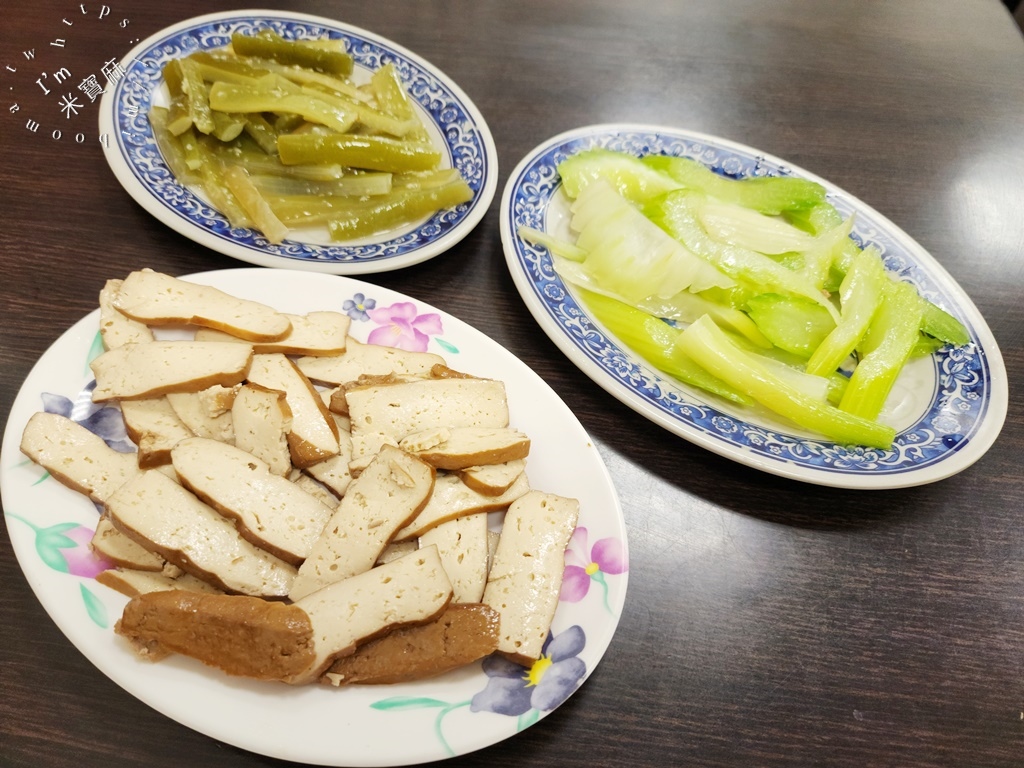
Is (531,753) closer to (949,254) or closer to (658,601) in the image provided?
(658,601)

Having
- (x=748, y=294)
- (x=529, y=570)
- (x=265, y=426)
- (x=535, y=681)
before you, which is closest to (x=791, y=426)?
(x=748, y=294)

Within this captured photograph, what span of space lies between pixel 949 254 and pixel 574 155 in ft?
4.09

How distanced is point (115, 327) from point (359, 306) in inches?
18.6

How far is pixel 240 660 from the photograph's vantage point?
104cm

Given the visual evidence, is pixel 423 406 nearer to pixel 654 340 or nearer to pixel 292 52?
pixel 654 340

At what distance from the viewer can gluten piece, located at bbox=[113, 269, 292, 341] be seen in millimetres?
1429

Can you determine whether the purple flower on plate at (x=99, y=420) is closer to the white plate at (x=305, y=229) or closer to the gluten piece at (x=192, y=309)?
the gluten piece at (x=192, y=309)

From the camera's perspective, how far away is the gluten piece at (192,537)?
3.71ft

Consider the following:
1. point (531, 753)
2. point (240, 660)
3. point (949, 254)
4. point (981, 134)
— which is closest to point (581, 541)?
point (531, 753)

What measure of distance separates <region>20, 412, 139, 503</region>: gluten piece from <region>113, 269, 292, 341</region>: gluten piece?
10.4 inches

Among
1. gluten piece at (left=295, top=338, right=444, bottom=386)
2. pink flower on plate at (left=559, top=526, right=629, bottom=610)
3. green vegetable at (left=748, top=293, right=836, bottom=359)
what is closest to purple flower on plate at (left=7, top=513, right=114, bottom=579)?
gluten piece at (left=295, top=338, right=444, bottom=386)

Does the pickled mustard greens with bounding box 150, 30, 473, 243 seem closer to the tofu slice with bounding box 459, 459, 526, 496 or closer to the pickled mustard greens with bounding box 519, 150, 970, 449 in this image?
the pickled mustard greens with bounding box 519, 150, 970, 449

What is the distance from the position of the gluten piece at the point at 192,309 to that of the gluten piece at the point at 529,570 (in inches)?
23.7

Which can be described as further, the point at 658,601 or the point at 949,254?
the point at 949,254
